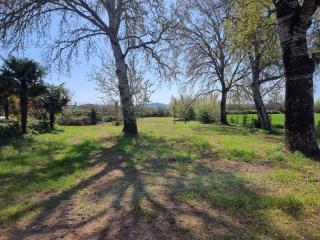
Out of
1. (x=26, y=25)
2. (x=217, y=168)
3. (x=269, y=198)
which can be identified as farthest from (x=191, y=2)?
(x=269, y=198)

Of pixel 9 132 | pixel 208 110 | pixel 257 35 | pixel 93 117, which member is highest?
pixel 257 35

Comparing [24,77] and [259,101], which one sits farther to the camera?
[259,101]

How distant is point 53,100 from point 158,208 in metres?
22.7

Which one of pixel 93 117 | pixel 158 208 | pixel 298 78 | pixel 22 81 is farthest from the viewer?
pixel 93 117

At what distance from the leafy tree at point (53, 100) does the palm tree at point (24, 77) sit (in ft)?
20.0

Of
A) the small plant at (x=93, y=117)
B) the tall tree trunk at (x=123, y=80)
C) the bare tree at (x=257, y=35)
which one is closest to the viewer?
the bare tree at (x=257, y=35)

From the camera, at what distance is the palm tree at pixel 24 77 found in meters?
18.4

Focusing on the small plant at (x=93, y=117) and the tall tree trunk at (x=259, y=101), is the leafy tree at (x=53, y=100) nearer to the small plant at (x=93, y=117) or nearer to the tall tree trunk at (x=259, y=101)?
the small plant at (x=93, y=117)

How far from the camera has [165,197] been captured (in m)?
5.62

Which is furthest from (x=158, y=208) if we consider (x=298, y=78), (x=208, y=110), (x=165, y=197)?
(x=208, y=110)

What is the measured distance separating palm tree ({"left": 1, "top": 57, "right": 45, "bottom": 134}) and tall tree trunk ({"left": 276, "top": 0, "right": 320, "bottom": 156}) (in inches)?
532

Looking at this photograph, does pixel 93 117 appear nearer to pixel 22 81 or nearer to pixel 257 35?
pixel 22 81

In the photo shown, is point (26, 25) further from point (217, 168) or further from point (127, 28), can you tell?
point (217, 168)

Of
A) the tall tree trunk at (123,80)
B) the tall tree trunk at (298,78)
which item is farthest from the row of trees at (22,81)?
the tall tree trunk at (298,78)
